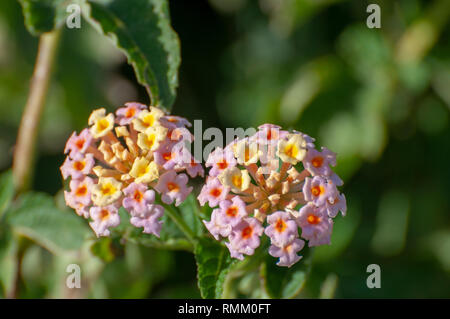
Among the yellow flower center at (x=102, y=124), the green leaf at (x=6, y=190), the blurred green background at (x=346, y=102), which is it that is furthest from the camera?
the blurred green background at (x=346, y=102)

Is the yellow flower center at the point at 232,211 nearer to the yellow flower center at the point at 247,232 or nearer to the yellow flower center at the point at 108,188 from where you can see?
the yellow flower center at the point at 247,232

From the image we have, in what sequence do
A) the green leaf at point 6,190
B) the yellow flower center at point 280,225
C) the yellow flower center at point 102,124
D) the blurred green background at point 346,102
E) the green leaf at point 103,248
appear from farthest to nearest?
the blurred green background at point 346,102
the green leaf at point 6,190
the green leaf at point 103,248
the yellow flower center at point 102,124
the yellow flower center at point 280,225

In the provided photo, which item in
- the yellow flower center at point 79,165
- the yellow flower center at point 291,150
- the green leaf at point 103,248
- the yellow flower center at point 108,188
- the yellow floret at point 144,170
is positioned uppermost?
the yellow flower center at point 291,150

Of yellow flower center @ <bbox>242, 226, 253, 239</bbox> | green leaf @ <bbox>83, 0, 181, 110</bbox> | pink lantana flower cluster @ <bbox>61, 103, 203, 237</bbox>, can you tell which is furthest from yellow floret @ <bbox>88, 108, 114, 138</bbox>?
yellow flower center @ <bbox>242, 226, 253, 239</bbox>

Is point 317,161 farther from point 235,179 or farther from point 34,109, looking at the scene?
point 34,109

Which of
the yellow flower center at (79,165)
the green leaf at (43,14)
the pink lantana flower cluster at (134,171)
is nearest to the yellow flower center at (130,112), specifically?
the pink lantana flower cluster at (134,171)
